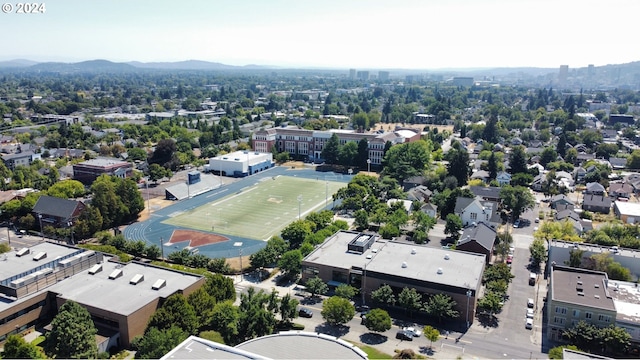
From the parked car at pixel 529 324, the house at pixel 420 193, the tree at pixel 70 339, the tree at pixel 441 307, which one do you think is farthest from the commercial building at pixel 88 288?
the house at pixel 420 193

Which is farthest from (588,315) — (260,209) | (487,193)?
(260,209)

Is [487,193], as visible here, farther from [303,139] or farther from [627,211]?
[303,139]

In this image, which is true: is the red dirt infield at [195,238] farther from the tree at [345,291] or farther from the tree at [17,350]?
the tree at [17,350]

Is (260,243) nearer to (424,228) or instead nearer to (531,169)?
(424,228)

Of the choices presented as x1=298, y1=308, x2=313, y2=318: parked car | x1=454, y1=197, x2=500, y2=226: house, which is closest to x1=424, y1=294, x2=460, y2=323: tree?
x1=298, y1=308, x2=313, y2=318: parked car

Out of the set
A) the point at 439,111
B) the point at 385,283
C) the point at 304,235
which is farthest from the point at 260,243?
the point at 439,111

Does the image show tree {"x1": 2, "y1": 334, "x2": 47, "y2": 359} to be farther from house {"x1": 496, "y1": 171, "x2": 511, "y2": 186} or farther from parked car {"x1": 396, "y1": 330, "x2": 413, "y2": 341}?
house {"x1": 496, "y1": 171, "x2": 511, "y2": 186}
